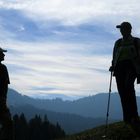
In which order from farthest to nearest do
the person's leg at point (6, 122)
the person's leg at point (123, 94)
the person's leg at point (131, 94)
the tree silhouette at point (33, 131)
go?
the tree silhouette at point (33, 131) → the person's leg at point (123, 94) → the person's leg at point (131, 94) → the person's leg at point (6, 122)

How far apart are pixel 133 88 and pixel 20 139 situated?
363ft

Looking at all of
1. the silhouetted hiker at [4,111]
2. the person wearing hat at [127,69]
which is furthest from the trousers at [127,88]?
the silhouetted hiker at [4,111]

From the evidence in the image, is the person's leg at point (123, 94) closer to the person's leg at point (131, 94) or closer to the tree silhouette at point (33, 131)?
the person's leg at point (131, 94)

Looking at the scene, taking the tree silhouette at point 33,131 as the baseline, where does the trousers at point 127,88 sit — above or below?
above

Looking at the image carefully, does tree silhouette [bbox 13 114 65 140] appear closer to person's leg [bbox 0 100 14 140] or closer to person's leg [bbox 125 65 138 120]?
person's leg [bbox 0 100 14 140]

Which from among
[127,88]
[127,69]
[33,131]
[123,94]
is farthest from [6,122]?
[33,131]

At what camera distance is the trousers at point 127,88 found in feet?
45.3

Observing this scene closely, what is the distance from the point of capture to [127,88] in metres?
13.8

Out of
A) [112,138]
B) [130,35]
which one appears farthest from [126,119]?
[130,35]

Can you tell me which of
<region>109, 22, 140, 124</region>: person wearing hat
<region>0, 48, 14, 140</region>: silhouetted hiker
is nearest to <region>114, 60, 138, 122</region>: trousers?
<region>109, 22, 140, 124</region>: person wearing hat

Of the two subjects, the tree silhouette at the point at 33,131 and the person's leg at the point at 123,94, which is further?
the tree silhouette at the point at 33,131

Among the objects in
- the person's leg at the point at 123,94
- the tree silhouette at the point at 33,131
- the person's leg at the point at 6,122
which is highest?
the person's leg at the point at 123,94

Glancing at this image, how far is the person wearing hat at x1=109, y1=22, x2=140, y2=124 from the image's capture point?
13.8m

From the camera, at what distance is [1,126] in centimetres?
1361
